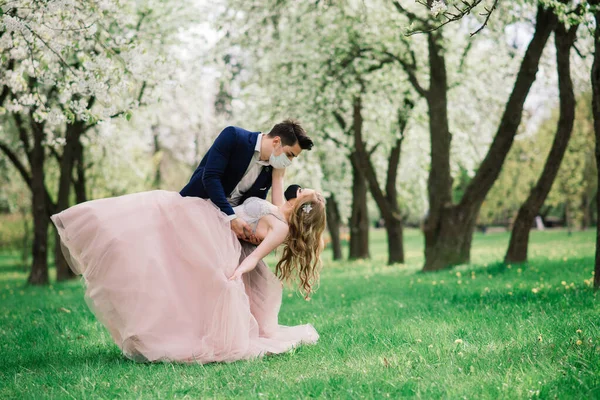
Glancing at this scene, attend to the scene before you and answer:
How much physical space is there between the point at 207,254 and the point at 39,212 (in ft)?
46.1

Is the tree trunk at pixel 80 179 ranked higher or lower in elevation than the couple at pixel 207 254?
higher

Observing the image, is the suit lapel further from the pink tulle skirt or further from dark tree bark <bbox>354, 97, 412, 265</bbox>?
dark tree bark <bbox>354, 97, 412, 265</bbox>

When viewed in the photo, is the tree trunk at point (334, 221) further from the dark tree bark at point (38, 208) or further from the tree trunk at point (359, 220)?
the dark tree bark at point (38, 208)

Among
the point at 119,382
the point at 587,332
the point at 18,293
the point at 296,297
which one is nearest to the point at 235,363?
the point at 119,382

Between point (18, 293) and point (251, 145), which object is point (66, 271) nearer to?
point (18, 293)

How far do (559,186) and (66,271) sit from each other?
27316mm

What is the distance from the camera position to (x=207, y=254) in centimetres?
574

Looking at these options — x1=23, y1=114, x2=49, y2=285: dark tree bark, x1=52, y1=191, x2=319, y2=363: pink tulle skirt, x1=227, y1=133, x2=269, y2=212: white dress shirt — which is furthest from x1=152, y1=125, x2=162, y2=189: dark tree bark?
x1=52, y1=191, x2=319, y2=363: pink tulle skirt

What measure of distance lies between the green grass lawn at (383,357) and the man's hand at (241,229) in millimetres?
1256

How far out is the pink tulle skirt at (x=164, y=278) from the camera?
18.2 ft

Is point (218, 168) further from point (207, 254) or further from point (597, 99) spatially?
point (597, 99)

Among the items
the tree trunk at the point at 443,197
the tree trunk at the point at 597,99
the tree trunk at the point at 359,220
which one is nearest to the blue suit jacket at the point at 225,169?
the tree trunk at the point at 597,99

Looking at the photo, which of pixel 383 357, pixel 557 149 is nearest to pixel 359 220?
pixel 557 149

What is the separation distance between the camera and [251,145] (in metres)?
6.10
